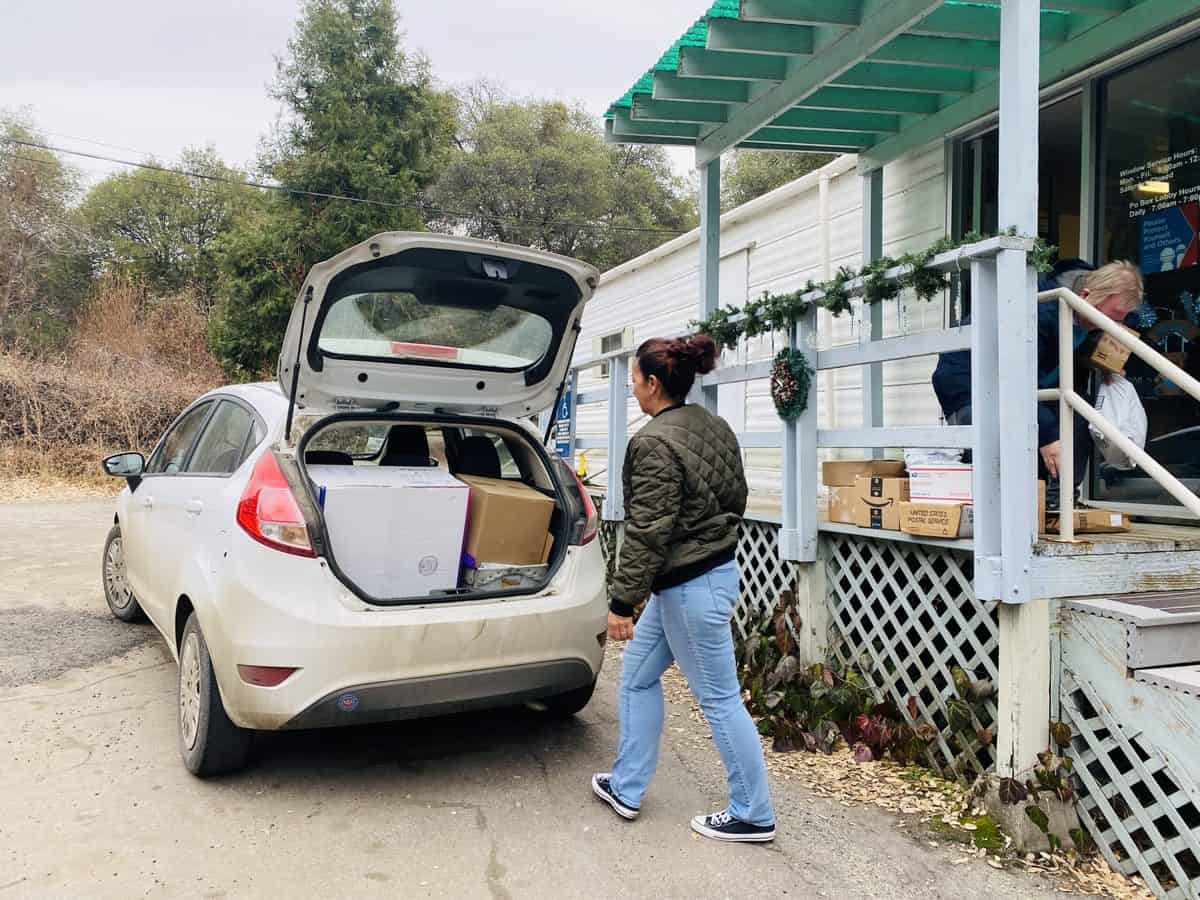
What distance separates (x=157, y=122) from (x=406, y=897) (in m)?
37.6

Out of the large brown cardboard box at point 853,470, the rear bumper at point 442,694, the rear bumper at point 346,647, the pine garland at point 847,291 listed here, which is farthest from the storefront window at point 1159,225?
the rear bumper at point 346,647

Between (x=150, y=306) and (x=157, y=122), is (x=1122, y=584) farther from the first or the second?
(x=157, y=122)

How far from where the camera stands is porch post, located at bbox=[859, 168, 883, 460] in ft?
22.2

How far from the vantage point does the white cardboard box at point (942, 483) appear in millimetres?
3713

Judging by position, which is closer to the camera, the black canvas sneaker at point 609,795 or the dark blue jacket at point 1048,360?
the black canvas sneaker at point 609,795

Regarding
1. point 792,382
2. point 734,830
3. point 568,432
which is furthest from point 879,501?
point 568,432

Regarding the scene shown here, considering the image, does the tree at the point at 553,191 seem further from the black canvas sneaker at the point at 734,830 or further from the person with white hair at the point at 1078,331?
the black canvas sneaker at the point at 734,830

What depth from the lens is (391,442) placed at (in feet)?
14.8

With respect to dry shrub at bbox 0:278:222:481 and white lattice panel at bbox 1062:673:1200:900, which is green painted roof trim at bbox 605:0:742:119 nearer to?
white lattice panel at bbox 1062:673:1200:900

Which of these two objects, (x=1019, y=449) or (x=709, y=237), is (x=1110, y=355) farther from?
(x=709, y=237)

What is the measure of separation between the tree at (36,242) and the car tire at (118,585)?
21895 millimetres

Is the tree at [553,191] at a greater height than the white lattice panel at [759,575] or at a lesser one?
greater

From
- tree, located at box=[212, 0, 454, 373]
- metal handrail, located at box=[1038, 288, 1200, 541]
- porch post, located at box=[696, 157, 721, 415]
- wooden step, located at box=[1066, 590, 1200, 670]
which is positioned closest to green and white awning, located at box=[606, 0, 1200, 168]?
porch post, located at box=[696, 157, 721, 415]

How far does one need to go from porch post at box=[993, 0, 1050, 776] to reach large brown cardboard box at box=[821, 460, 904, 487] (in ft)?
3.05
